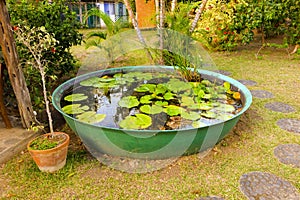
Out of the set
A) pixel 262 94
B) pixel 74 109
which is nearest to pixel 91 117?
pixel 74 109

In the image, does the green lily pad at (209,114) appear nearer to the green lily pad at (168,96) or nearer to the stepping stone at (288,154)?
the green lily pad at (168,96)

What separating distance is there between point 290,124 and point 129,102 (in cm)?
159

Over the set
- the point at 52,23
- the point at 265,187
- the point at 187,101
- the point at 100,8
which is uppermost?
the point at 100,8

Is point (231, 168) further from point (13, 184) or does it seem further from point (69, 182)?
point (13, 184)

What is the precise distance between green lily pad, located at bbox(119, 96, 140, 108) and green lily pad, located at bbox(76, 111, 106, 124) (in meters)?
0.27

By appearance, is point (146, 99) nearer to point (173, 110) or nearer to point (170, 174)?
point (173, 110)

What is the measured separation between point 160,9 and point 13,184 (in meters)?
2.91

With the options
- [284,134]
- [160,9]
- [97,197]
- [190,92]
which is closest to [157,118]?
[190,92]

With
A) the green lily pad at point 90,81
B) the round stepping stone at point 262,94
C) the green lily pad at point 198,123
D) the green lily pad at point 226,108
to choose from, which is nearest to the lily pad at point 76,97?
the green lily pad at point 90,81

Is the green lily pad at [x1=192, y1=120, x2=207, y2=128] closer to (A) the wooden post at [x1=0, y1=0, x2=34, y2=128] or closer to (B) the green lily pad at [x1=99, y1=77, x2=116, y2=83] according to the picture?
(B) the green lily pad at [x1=99, y1=77, x2=116, y2=83]

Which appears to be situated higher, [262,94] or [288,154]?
[262,94]

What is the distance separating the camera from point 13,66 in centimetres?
196

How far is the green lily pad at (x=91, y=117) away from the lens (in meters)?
2.11

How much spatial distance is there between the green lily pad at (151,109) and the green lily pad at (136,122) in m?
0.10
